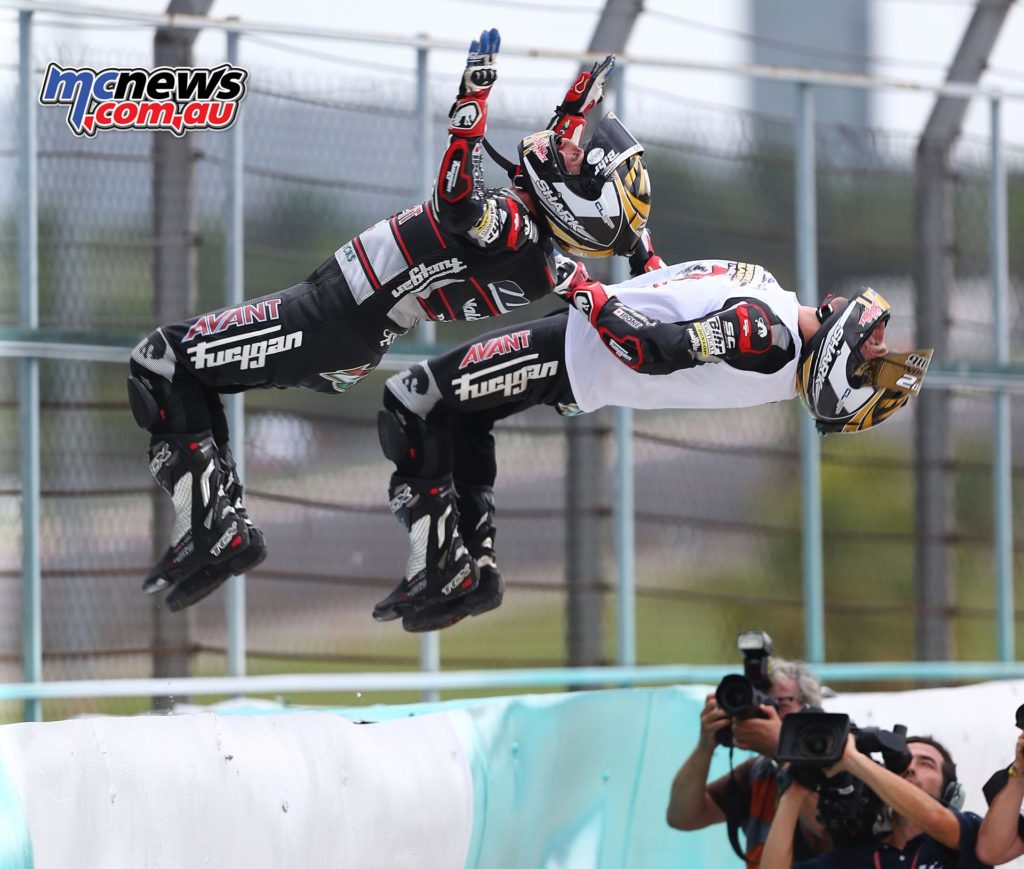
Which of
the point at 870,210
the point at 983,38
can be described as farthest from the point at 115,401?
the point at 983,38

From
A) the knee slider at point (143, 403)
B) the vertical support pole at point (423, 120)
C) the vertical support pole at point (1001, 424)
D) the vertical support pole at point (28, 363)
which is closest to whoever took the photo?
the knee slider at point (143, 403)

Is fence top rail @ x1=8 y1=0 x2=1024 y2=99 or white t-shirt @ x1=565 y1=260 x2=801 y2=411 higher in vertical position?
fence top rail @ x1=8 y1=0 x2=1024 y2=99

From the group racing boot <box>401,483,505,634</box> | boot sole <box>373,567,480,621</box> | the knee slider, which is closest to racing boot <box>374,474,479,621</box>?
boot sole <box>373,567,480,621</box>

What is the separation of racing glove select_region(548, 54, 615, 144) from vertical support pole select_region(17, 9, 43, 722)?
2.64 m

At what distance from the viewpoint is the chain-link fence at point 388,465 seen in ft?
21.7

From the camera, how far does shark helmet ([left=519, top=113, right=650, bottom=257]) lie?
448 cm

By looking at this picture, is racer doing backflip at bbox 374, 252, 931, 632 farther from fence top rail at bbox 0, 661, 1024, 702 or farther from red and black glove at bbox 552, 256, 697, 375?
fence top rail at bbox 0, 661, 1024, 702

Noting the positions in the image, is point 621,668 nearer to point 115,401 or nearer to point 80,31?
point 115,401

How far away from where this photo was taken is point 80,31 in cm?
648

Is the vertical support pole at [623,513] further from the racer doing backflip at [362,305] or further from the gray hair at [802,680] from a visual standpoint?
the racer doing backflip at [362,305]

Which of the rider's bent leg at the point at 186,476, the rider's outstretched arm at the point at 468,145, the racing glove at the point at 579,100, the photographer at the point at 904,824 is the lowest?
the photographer at the point at 904,824

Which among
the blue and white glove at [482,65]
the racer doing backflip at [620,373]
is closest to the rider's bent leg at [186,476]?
the racer doing backflip at [620,373]

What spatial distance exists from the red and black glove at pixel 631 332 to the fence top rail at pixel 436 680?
229 centimetres

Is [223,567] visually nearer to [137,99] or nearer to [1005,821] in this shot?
[137,99]
